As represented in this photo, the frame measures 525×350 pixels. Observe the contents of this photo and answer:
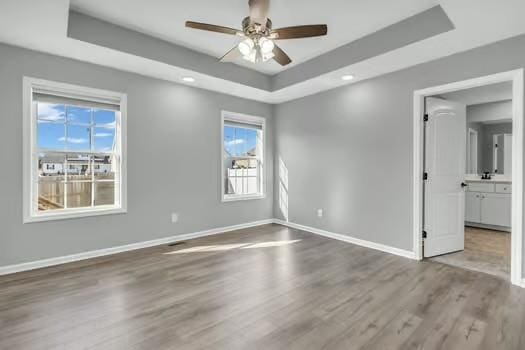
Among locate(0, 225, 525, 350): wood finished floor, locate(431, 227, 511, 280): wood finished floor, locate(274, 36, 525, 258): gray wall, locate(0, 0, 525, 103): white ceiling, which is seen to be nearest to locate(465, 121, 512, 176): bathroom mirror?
locate(431, 227, 511, 280): wood finished floor

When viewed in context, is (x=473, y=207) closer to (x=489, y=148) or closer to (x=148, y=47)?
(x=489, y=148)

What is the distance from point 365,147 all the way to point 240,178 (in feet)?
7.63

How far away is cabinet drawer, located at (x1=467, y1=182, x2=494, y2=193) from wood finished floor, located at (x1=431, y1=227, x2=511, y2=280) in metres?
0.85

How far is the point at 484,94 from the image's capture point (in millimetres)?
4227

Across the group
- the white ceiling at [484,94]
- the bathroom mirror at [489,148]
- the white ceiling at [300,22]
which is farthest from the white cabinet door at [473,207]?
the white ceiling at [300,22]

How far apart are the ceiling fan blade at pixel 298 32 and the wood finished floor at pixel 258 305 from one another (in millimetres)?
2315

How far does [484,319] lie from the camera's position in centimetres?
206

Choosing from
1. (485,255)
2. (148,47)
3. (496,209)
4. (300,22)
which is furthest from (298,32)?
(496,209)

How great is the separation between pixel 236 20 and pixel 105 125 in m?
2.21

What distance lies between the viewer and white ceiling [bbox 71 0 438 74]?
102 inches

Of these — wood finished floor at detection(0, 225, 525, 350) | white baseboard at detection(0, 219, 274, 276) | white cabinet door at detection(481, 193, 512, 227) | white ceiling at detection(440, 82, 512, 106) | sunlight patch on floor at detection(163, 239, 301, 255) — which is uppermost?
white ceiling at detection(440, 82, 512, 106)

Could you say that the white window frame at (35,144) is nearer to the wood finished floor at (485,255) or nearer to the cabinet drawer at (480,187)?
the wood finished floor at (485,255)

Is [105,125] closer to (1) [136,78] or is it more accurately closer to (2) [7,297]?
(1) [136,78]

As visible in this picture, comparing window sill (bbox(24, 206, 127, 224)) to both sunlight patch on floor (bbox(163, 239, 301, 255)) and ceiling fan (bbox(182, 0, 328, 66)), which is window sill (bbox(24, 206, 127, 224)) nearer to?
sunlight patch on floor (bbox(163, 239, 301, 255))
